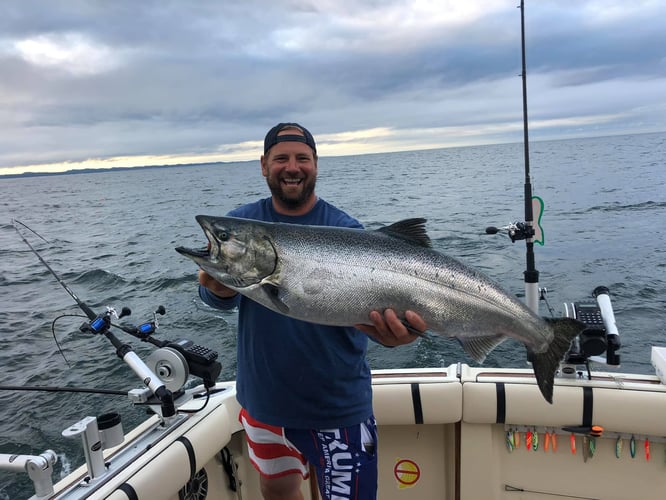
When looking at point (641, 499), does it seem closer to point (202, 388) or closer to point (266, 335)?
point (266, 335)

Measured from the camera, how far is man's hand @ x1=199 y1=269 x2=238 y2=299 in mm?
2889

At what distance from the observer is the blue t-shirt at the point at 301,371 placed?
2898 millimetres

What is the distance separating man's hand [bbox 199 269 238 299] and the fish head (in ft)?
0.57

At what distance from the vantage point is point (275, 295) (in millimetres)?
2646

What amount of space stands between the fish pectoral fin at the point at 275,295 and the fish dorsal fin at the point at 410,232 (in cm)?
78

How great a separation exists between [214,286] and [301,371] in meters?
0.75

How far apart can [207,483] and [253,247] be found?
2.52m

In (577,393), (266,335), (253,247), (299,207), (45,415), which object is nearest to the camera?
(253,247)

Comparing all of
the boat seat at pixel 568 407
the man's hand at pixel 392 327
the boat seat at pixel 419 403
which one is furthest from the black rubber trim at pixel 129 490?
the boat seat at pixel 568 407

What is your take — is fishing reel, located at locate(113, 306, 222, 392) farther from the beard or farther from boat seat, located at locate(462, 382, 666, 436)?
boat seat, located at locate(462, 382, 666, 436)

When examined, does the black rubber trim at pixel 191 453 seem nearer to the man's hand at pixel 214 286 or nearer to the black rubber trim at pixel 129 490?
the black rubber trim at pixel 129 490

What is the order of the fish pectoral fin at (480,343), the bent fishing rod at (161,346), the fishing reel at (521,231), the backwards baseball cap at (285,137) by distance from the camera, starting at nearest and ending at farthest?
1. the fish pectoral fin at (480,343)
2. the backwards baseball cap at (285,137)
3. the bent fishing rod at (161,346)
4. the fishing reel at (521,231)

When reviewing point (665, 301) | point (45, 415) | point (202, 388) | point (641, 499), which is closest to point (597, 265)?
point (665, 301)

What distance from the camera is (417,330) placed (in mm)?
2791
